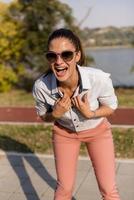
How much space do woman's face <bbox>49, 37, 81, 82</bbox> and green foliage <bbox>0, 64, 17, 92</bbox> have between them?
32.8 ft

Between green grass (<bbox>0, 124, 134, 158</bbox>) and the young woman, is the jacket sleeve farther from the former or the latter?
green grass (<bbox>0, 124, 134, 158</bbox>)

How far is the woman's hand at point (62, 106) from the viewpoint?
3.16 meters

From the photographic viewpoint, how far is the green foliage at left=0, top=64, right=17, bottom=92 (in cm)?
1309

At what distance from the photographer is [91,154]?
3461mm

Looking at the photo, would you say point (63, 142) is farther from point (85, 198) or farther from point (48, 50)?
point (85, 198)

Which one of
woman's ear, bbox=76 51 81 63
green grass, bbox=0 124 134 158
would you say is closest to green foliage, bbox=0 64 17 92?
green grass, bbox=0 124 134 158

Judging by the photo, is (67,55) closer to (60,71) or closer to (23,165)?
(60,71)

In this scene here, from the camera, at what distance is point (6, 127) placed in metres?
8.19

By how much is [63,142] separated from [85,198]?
5.01 ft

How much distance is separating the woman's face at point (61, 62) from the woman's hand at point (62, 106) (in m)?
0.13

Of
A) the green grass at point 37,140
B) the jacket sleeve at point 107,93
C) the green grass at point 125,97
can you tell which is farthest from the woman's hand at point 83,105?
the green grass at point 125,97

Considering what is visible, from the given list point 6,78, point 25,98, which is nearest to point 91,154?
point 25,98

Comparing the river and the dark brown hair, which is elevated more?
the dark brown hair

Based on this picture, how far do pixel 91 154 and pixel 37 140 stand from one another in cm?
375
